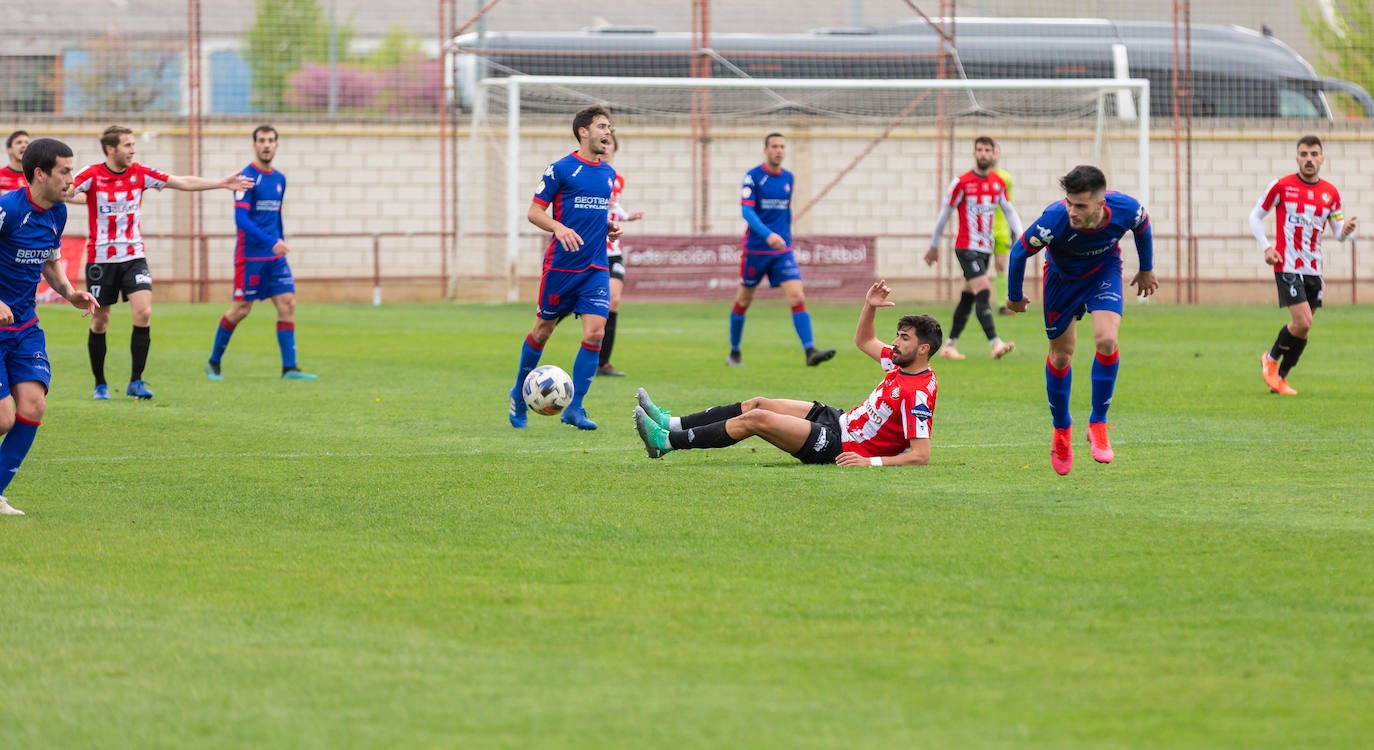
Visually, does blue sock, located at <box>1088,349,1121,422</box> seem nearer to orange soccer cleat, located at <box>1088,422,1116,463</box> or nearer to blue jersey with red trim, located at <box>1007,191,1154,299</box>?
orange soccer cleat, located at <box>1088,422,1116,463</box>

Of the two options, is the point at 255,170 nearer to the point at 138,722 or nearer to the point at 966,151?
the point at 138,722

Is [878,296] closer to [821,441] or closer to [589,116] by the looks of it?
[821,441]

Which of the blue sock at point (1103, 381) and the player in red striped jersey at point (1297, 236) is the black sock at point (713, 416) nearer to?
the blue sock at point (1103, 381)

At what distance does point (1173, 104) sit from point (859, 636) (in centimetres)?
2880

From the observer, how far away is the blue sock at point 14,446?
25.4 feet

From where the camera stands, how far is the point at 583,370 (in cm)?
1155

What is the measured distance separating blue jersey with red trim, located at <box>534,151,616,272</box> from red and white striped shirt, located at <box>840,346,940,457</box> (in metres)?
2.87

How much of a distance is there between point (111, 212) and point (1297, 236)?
9.65m


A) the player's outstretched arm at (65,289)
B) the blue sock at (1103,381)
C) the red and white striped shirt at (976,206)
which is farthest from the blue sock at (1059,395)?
the red and white striped shirt at (976,206)

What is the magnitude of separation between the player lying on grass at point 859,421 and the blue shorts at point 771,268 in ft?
24.7

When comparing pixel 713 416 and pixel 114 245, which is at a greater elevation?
pixel 114 245

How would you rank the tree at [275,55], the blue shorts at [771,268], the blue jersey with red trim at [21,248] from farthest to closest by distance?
the tree at [275,55] → the blue shorts at [771,268] → the blue jersey with red trim at [21,248]

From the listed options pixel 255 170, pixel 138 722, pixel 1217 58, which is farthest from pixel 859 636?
pixel 1217 58

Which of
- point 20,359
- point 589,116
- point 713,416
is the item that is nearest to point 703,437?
point 713,416
